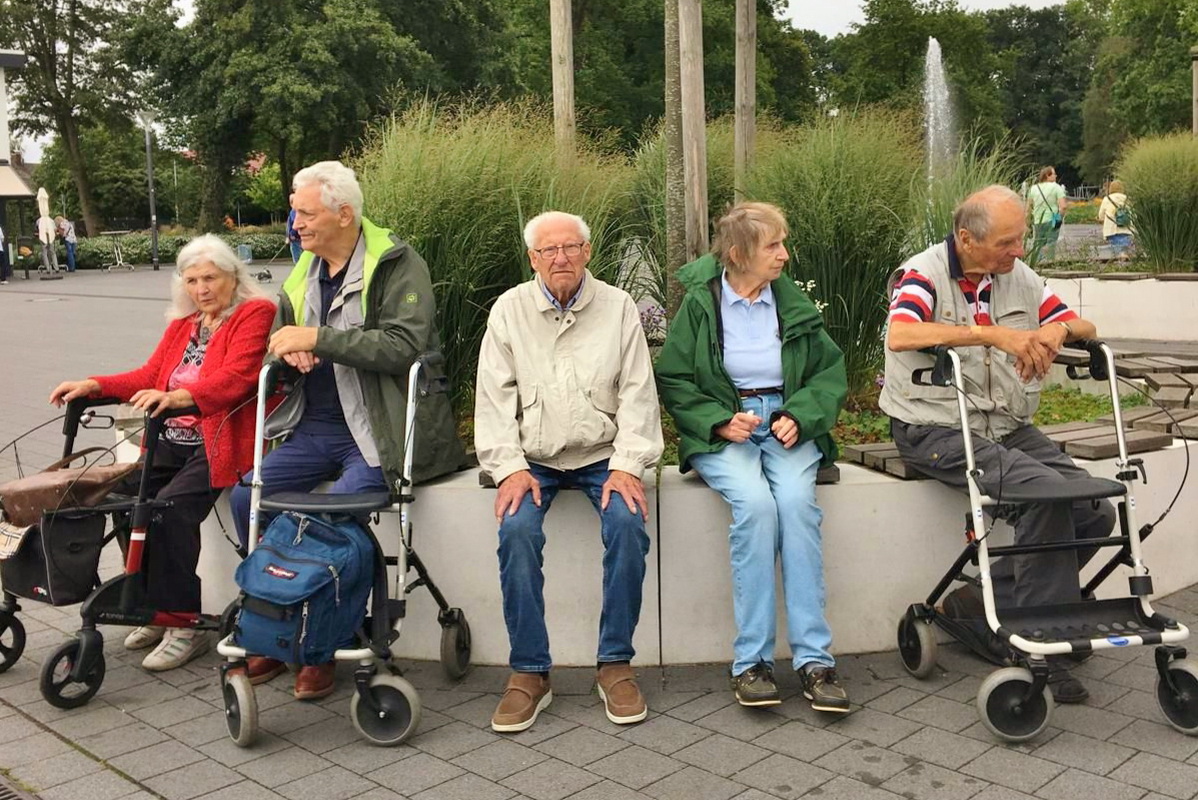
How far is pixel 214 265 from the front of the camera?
186 inches

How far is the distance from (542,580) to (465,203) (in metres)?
2.15

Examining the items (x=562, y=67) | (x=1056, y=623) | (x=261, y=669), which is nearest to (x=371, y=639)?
(x=261, y=669)

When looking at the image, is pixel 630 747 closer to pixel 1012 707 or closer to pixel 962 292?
pixel 1012 707

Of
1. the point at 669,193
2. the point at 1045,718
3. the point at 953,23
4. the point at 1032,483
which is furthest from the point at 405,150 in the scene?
the point at 953,23

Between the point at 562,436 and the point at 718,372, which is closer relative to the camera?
the point at 562,436

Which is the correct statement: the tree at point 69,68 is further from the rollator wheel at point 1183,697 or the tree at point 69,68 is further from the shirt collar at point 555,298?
the rollator wheel at point 1183,697

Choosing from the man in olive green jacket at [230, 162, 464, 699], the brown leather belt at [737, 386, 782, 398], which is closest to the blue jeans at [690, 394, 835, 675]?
the brown leather belt at [737, 386, 782, 398]

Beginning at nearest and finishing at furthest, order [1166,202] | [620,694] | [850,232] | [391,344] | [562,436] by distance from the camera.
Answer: [620,694]
[562,436]
[391,344]
[850,232]
[1166,202]

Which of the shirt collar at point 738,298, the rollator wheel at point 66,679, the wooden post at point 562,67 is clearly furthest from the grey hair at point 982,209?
the wooden post at point 562,67

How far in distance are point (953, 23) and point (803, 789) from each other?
57.0m

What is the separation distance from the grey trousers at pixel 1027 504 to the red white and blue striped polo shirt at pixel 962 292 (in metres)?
0.42

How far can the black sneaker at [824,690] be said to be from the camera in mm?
3900

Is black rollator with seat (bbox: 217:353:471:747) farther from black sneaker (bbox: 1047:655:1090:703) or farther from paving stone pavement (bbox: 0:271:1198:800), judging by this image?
black sneaker (bbox: 1047:655:1090:703)

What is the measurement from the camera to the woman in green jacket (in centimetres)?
409
